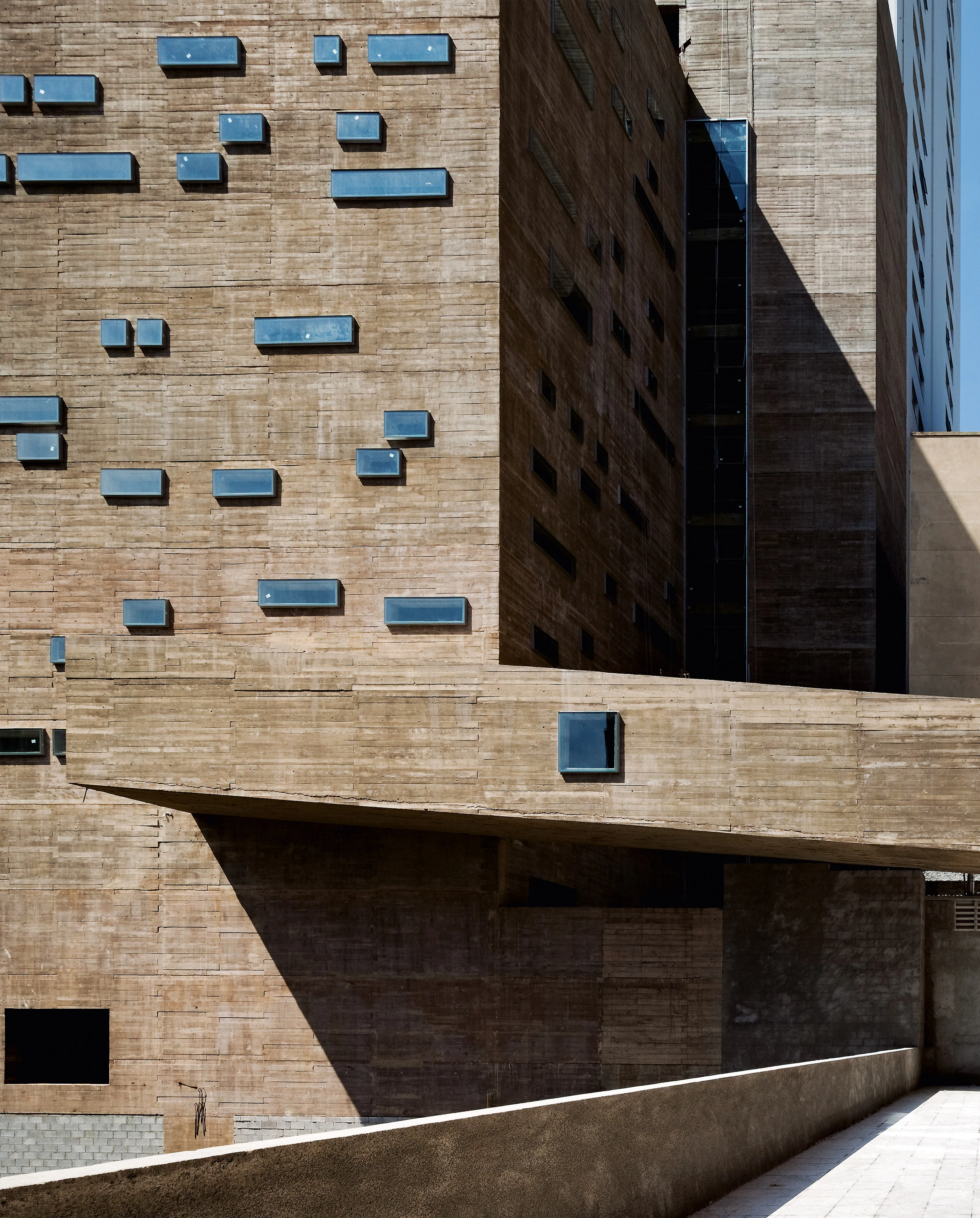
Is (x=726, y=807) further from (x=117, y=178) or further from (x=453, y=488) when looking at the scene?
(x=117, y=178)

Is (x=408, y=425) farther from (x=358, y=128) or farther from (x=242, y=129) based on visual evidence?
(x=242, y=129)

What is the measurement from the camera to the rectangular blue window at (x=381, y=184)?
987 inches

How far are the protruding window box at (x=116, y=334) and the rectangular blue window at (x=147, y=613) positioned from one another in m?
4.15

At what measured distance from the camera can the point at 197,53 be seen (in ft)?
83.1

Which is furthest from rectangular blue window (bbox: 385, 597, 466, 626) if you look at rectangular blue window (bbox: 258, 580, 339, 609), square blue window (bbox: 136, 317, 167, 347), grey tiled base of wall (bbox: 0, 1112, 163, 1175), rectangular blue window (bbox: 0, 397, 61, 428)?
grey tiled base of wall (bbox: 0, 1112, 163, 1175)

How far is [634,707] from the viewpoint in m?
20.7

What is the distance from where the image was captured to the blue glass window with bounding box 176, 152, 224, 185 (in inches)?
992

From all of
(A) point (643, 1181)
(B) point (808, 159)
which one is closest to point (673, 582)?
(B) point (808, 159)

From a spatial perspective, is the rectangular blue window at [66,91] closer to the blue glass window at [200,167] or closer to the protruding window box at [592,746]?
the blue glass window at [200,167]

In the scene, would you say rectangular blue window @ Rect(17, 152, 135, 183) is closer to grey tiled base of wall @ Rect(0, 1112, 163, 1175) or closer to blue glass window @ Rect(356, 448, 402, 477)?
blue glass window @ Rect(356, 448, 402, 477)

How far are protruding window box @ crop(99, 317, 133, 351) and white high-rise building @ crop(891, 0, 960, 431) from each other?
3112cm

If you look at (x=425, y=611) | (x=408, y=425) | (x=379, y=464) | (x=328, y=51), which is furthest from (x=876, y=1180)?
(x=328, y=51)

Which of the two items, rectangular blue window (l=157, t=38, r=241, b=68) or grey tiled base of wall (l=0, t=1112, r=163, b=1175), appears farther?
rectangular blue window (l=157, t=38, r=241, b=68)

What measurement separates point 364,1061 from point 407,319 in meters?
11.8
